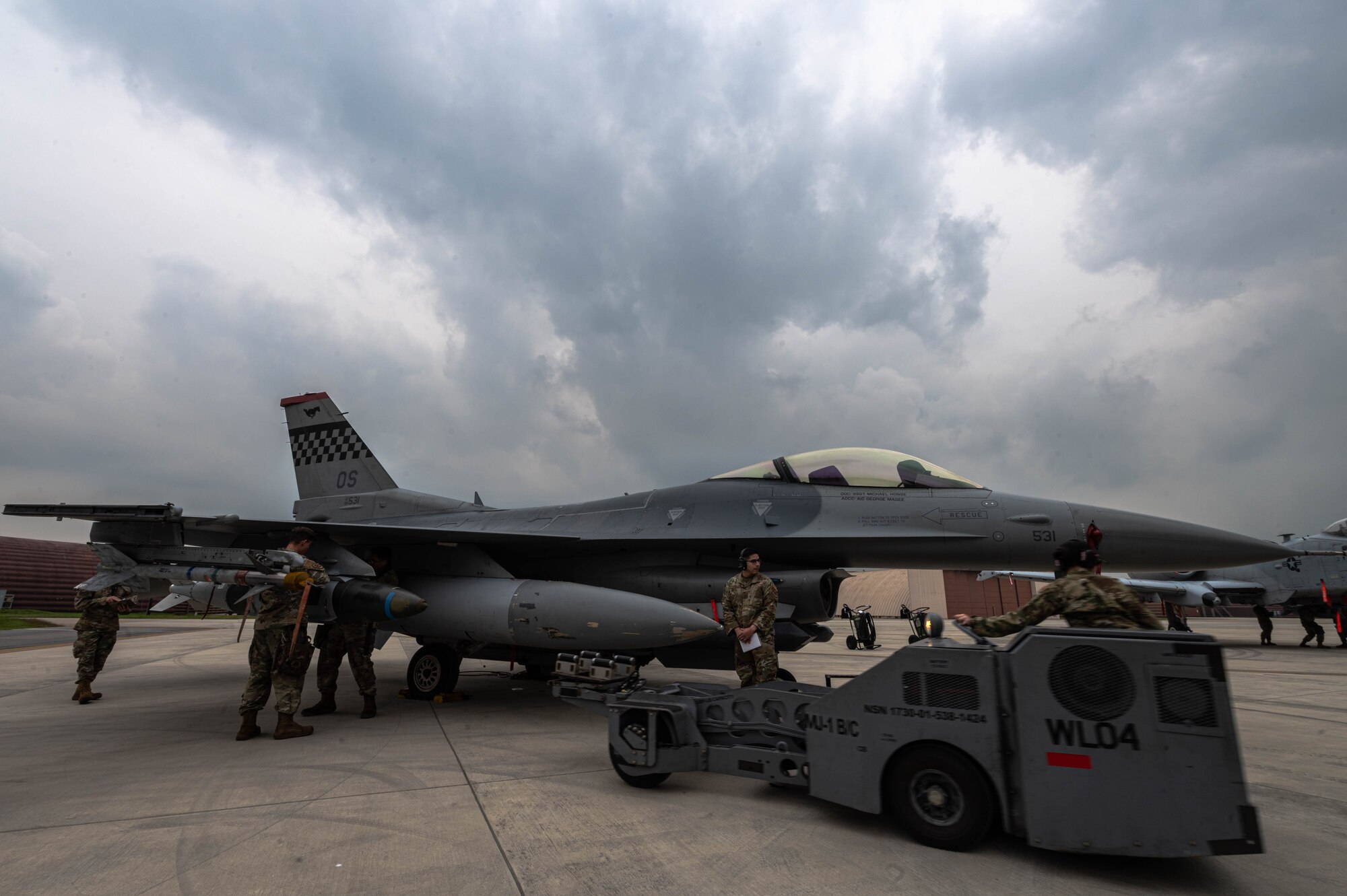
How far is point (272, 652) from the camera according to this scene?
5.68 metres

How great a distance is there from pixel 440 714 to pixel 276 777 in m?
2.66

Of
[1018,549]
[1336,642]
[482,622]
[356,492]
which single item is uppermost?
[356,492]

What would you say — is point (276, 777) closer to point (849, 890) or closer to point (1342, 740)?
point (849, 890)

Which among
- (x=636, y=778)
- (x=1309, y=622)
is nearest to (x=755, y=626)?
(x=636, y=778)

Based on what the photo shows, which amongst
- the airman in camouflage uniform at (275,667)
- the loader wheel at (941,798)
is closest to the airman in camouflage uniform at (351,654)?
the airman in camouflage uniform at (275,667)

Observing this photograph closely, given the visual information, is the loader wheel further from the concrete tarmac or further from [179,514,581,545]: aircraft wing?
[179,514,581,545]: aircraft wing

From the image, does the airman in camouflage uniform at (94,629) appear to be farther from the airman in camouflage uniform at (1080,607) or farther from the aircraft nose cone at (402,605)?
the airman in camouflage uniform at (1080,607)

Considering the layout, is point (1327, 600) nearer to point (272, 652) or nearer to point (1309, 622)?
point (1309, 622)

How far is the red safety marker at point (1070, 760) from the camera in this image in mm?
2662

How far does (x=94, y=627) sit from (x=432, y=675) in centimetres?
428

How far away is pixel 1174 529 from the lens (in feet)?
19.8

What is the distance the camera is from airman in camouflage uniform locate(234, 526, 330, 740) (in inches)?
220

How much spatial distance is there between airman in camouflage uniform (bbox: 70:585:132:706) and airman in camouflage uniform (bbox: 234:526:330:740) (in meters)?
3.60

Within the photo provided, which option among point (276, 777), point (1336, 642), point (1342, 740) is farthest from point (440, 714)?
point (1336, 642)
